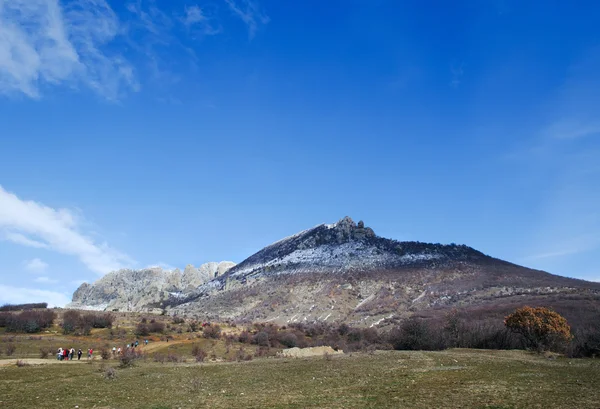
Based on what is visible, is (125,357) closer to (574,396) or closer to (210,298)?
(574,396)

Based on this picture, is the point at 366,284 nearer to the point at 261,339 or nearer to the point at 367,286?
the point at 367,286

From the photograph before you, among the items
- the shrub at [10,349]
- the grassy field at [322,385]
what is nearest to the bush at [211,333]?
the shrub at [10,349]

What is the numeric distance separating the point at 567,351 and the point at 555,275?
100645mm

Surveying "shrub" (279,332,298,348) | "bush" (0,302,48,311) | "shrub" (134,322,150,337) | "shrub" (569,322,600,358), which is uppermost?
"bush" (0,302,48,311)

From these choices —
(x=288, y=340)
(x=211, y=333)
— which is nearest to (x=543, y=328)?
(x=288, y=340)

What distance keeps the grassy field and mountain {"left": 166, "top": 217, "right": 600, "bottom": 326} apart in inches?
2399

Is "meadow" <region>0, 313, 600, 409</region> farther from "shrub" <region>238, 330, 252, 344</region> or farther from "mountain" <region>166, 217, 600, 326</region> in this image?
"mountain" <region>166, 217, 600, 326</region>

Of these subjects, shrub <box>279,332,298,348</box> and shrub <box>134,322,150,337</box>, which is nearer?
shrub <box>134,322,150,337</box>

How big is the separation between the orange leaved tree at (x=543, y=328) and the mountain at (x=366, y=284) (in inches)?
1520

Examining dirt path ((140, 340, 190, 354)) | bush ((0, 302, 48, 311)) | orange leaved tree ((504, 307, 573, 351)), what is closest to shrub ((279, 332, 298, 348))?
dirt path ((140, 340, 190, 354))

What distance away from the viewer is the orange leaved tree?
41719 millimetres

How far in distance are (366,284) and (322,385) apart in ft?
346

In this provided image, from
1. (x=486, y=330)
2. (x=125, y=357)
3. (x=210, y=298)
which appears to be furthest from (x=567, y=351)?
(x=210, y=298)

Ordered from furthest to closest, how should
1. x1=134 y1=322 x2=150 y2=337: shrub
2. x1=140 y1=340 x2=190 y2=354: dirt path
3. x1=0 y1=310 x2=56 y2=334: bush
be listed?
x1=134 y1=322 x2=150 y2=337: shrub → x1=0 y1=310 x2=56 y2=334: bush → x1=140 y1=340 x2=190 y2=354: dirt path
